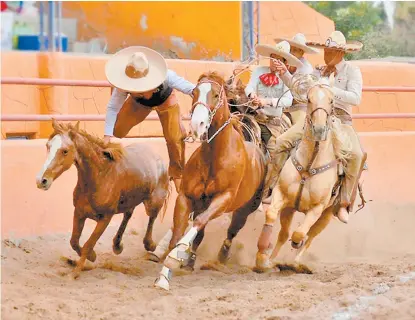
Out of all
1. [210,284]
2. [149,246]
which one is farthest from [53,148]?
[149,246]

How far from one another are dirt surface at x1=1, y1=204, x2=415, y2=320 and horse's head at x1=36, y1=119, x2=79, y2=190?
2.65 ft

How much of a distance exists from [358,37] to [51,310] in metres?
20.3

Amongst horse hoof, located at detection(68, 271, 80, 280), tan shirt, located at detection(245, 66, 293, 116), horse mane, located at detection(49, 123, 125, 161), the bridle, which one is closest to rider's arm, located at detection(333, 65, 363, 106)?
tan shirt, located at detection(245, 66, 293, 116)

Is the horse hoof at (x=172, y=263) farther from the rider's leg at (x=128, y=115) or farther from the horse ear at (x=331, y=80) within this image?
the horse ear at (x=331, y=80)

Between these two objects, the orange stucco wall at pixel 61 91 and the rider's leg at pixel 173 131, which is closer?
the rider's leg at pixel 173 131

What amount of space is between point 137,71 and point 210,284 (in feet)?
6.12

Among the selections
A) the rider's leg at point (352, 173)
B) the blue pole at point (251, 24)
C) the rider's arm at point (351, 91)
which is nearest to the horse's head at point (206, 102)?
the rider's arm at point (351, 91)

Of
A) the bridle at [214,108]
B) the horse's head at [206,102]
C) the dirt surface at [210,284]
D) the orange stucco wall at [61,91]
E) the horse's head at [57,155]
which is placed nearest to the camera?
the dirt surface at [210,284]

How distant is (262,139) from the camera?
9000 millimetres

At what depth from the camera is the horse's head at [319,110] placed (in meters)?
7.76

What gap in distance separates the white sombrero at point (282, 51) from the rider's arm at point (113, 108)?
1.37m

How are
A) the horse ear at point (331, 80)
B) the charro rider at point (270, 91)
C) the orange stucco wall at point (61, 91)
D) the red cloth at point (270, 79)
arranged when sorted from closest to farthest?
the horse ear at point (331, 80), the charro rider at point (270, 91), the red cloth at point (270, 79), the orange stucco wall at point (61, 91)

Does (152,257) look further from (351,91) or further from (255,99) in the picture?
(351,91)

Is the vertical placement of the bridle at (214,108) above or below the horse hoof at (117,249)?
above
